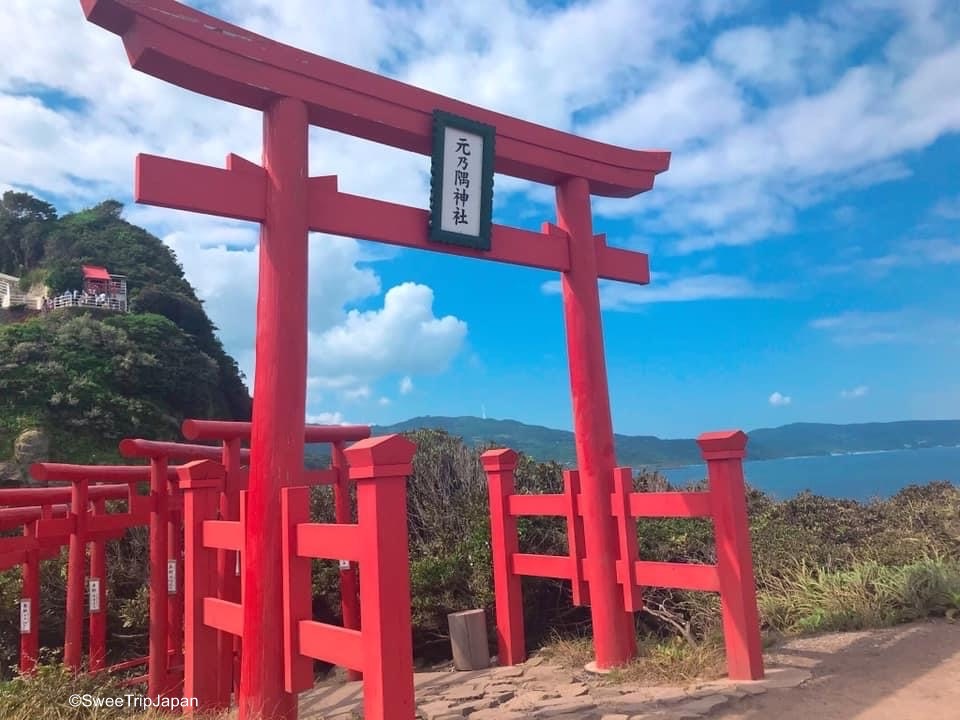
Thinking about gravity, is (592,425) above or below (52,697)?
above

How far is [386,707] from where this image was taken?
9.39ft

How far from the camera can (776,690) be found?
13.4 feet

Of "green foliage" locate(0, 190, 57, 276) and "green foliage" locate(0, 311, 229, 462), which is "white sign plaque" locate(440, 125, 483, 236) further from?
"green foliage" locate(0, 190, 57, 276)

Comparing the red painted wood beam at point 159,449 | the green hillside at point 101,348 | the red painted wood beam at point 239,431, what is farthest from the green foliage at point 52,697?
the green hillside at point 101,348

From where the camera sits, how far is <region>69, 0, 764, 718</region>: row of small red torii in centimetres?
372

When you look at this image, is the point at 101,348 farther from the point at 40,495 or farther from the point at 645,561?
the point at 645,561

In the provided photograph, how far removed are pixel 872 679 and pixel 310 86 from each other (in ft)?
16.0

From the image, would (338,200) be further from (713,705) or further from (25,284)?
(25,284)

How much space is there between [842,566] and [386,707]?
5.24 metres

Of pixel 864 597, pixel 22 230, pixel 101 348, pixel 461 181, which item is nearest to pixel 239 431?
pixel 461 181

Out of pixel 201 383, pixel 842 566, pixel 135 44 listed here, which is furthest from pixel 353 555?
pixel 201 383

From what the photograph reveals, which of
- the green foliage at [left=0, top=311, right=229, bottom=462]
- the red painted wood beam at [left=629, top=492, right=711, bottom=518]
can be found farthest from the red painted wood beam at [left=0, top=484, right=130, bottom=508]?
the green foliage at [left=0, top=311, right=229, bottom=462]

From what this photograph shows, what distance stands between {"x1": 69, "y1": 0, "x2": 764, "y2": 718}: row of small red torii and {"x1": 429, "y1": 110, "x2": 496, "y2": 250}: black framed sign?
0.29ft

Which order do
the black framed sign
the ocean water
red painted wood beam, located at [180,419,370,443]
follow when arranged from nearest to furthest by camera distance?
the black framed sign < red painted wood beam, located at [180,419,370,443] < the ocean water
